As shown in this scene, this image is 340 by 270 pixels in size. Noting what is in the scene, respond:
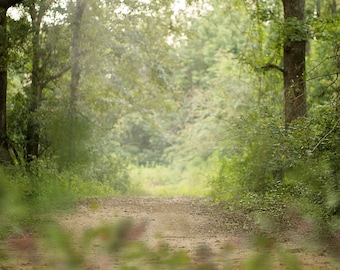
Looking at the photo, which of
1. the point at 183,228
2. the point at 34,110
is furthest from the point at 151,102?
the point at 183,228

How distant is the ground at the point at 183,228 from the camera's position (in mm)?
5379

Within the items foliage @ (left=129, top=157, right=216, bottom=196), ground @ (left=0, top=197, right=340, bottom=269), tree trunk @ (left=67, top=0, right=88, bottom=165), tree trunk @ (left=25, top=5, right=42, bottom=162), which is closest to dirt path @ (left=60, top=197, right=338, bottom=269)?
ground @ (left=0, top=197, right=340, bottom=269)

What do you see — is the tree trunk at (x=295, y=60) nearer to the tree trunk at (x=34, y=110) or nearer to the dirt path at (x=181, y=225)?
the dirt path at (x=181, y=225)

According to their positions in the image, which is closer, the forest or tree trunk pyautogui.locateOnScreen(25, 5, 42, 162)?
the forest

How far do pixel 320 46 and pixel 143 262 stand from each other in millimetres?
14087

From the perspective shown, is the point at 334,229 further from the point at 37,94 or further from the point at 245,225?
the point at 37,94

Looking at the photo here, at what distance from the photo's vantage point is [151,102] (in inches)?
856

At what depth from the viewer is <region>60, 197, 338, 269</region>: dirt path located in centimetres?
565

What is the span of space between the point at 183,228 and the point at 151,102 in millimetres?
13533

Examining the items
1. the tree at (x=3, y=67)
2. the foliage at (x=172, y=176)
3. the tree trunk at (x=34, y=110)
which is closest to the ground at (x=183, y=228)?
the tree at (x=3, y=67)

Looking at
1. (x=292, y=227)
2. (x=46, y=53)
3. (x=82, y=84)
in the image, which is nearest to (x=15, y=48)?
(x=46, y=53)

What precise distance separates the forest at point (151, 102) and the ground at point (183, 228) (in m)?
0.53

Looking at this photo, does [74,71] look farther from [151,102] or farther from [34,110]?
[151,102]

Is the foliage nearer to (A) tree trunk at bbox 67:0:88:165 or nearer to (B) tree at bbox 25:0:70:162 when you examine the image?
(A) tree trunk at bbox 67:0:88:165
